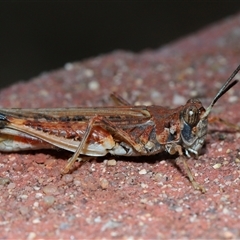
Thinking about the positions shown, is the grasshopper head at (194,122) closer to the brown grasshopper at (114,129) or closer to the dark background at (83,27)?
the brown grasshopper at (114,129)

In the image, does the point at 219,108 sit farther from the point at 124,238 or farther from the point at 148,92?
the point at 124,238

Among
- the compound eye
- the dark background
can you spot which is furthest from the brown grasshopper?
the dark background

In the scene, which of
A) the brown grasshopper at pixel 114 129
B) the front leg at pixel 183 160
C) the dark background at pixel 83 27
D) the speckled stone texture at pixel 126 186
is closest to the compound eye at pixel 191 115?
the brown grasshopper at pixel 114 129

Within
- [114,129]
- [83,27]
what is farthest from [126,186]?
[83,27]

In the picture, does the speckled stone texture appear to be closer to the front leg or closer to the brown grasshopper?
the front leg

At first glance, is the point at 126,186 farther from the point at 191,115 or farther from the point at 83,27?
the point at 83,27

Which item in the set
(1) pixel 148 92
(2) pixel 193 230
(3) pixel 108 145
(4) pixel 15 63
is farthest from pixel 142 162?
(4) pixel 15 63
